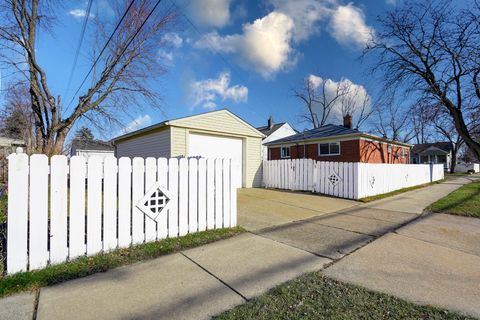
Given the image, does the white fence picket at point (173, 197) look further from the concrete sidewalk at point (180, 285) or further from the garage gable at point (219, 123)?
the garage gable at point (219, 123)

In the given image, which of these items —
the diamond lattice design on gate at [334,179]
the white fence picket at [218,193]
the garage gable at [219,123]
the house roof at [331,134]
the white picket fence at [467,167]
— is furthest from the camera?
the white picket fence at [467,167]

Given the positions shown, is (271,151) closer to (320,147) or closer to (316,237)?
(320,147)

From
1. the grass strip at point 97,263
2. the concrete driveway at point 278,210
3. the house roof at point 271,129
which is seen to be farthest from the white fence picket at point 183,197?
the house roof at point 271,129

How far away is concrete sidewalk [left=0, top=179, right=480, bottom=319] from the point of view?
2482 millimetres

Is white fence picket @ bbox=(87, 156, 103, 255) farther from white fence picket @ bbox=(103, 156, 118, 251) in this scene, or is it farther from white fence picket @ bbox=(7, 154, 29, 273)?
white fence picket @ bbox=(7, 154, 29, 273)

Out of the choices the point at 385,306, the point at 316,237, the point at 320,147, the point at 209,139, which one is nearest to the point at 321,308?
the point at 385,306

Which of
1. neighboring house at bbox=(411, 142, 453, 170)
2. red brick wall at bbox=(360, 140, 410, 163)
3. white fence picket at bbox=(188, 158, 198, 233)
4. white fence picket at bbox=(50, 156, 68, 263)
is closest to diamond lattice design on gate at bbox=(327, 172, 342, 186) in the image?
white fence picket at bbox=(188, 158, 198, 233)

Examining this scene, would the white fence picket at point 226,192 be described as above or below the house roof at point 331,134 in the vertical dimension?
below

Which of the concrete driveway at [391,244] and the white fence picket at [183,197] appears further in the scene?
the white fence picket at [183,197]

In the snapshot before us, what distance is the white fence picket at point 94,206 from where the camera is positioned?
3645 mm

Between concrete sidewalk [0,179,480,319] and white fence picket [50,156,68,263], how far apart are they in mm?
667

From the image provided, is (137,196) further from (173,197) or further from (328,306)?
(328,306)

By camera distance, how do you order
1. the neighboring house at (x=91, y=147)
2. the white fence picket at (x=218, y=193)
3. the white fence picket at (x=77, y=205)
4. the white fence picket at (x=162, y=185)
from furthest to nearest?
1. the neighboring house at (x=91, y=147)
2. the white fence picket at (x=218, y=193)
3. the white fence picket at (x=162, y=185)
4. the white fence picket at (x=77, y=205)

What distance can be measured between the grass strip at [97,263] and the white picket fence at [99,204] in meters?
0.14
